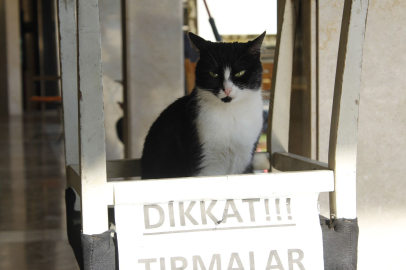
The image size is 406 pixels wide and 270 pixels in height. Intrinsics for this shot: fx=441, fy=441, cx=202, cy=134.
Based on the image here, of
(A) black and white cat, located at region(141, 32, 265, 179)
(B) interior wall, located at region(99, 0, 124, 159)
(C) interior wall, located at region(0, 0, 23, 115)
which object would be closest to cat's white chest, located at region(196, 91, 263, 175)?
(A) black and white cat, located at region(141, 32, 265, 179)

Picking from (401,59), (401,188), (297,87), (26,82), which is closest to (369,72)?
(401,59)

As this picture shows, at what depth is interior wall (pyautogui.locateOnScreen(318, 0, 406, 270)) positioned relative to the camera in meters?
1.32

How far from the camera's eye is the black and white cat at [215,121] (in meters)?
1.29

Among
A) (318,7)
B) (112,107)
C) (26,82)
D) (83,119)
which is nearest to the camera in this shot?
(83,119)

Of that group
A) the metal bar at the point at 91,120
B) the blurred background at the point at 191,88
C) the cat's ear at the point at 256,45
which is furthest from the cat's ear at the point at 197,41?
the metal bar at the point at 91,120

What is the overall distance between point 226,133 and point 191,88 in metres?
1.56

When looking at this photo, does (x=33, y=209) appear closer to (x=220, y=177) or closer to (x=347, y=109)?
(x=220, y=177)

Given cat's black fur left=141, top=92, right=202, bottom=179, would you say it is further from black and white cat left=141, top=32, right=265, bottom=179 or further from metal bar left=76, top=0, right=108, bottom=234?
metal bar left=76, top=0, right=108, bottom=234

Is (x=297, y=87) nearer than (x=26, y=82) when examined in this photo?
Yes

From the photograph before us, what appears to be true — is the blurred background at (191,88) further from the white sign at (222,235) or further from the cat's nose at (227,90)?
the white sign at (222,235)

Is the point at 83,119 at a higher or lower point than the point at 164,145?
higher

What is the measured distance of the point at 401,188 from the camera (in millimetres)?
1382

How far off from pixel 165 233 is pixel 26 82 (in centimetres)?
1160

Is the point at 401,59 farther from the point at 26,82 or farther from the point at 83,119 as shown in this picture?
the point at 26,82
